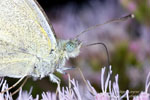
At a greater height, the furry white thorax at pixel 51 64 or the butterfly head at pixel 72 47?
the butterfly head at pixel 72 47

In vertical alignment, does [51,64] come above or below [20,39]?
below

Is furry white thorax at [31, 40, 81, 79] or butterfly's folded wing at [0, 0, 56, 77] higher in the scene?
butterfly's folded wing at [0, 0, 56, 77]

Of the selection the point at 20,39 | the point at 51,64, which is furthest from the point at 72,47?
the point at 20,39

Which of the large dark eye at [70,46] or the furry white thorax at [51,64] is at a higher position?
the large dark eye at [70,46]

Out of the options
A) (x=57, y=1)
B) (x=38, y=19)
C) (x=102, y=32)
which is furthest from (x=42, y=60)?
(x=57, y=1)

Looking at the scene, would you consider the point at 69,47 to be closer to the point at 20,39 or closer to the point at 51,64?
the point at 51,64

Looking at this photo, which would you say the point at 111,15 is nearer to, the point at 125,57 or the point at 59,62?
the point at 125,57

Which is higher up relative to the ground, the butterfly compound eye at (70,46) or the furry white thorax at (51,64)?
the butterfly compound eye at (70,46)
